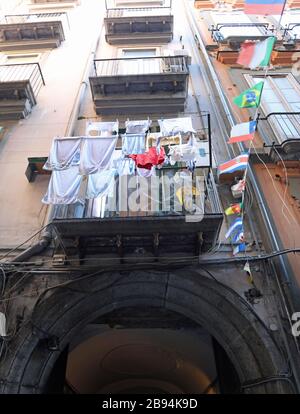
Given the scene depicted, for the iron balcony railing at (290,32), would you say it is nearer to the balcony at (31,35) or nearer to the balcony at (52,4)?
the balcony at (31,35)

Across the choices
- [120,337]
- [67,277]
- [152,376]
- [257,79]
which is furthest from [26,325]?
[257,79]

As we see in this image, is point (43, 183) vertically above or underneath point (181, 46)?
underneath

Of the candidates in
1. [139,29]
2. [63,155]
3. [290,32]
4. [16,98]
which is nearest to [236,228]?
[63,155]

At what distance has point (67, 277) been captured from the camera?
741cm

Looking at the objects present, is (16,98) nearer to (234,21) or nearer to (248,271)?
(248,271)

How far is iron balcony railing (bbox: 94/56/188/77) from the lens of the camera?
12.7 m

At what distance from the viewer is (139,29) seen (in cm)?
1566

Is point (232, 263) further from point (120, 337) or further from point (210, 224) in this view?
point (120, 337)

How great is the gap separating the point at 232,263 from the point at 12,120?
28.9ft

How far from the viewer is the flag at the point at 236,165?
8055mm

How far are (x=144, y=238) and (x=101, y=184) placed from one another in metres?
1.52

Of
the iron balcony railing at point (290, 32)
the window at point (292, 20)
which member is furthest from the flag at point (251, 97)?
the window at point (292, 20)

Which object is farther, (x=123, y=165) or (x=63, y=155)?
(x=123, y=165)

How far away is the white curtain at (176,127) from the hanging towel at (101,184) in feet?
6.73
